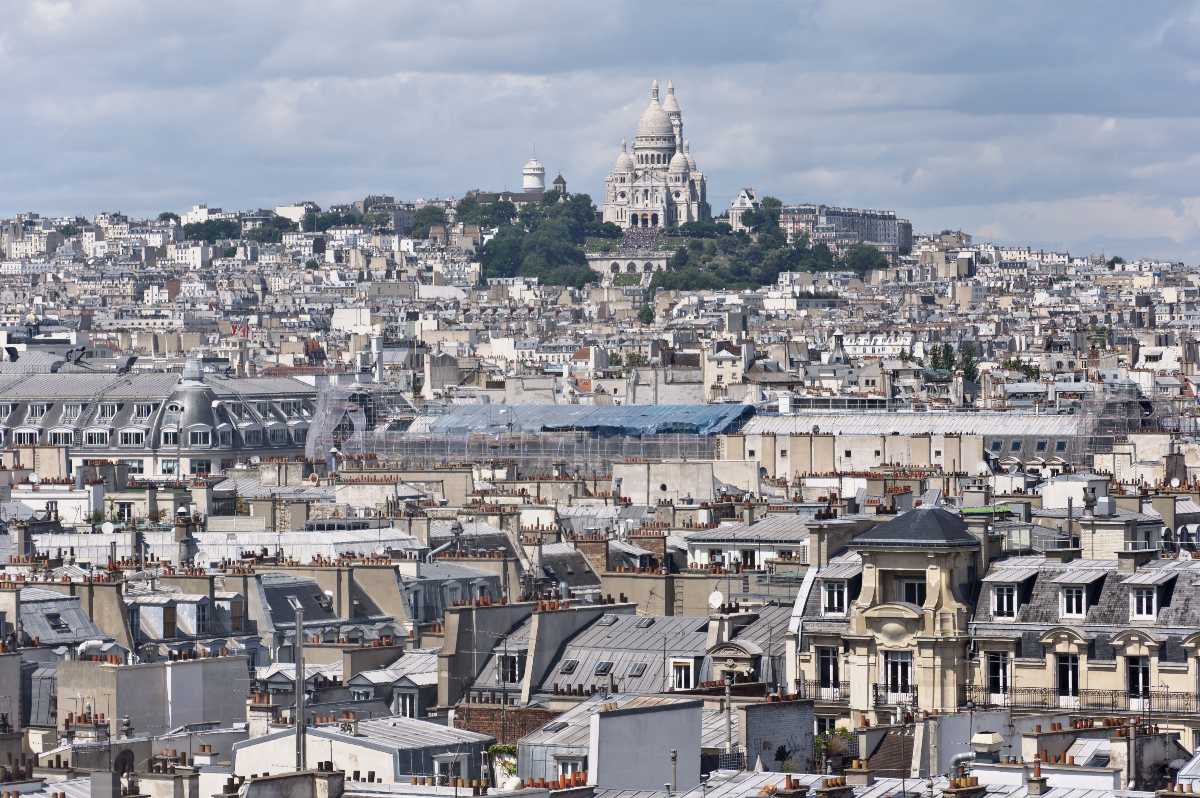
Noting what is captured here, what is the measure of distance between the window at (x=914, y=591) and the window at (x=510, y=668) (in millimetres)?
3148

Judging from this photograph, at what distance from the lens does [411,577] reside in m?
38.2

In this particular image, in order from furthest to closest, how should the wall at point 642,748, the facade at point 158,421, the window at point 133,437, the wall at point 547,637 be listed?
the window at point 133,437, the facade at point 158,421, the wall at point 547,637, the wall at point 642,748

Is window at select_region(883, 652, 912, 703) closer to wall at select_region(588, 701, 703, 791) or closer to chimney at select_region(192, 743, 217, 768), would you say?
chimney at select_region(192, 743, 217, 768)

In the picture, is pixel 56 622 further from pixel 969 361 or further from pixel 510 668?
pixel 969 361

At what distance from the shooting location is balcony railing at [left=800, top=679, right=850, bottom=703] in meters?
30.1

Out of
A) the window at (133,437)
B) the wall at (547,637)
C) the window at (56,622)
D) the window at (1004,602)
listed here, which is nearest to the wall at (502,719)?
the wall at (547,637)

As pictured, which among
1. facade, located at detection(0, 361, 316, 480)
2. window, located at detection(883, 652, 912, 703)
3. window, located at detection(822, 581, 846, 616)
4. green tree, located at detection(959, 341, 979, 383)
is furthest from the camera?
green tree, located at detection(959, 341, 979, 383)

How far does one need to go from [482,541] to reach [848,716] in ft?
44.5

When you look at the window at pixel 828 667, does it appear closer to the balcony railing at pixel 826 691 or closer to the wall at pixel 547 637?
the balcony railing at pixel 826 691

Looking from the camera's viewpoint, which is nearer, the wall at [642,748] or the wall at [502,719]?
the wall at [642,748]

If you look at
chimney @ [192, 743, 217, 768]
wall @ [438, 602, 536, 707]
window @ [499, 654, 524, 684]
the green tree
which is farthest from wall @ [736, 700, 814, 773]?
the green tree

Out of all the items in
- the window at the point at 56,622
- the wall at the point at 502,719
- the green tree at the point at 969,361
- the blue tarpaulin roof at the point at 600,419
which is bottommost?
the wall at the point at 502,719

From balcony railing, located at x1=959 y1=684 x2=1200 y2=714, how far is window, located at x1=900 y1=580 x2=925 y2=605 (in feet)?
2.93

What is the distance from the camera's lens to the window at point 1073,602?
29.6 meters
